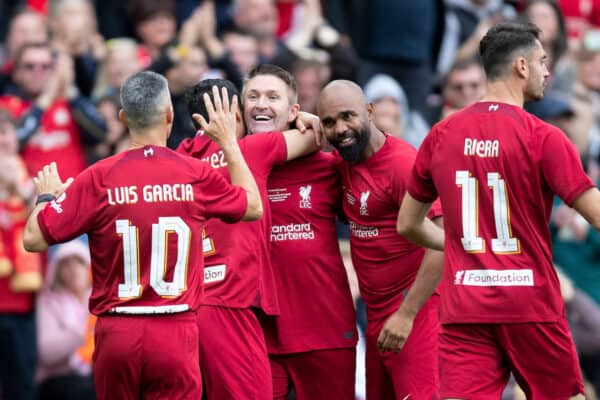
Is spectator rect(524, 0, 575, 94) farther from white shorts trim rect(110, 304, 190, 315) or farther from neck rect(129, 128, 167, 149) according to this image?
white shorts trim rect(110, 304, 190, 315)

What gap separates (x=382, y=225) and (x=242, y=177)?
3.88ft

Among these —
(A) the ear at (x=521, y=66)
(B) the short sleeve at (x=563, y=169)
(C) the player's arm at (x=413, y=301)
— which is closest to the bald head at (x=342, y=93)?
(C) the player's arm at (x=413, y=301)

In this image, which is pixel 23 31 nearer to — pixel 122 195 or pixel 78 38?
pixel 78 38

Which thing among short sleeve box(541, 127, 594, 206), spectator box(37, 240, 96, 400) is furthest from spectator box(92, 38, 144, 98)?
short sleeve box(541, 127, 594, 206)

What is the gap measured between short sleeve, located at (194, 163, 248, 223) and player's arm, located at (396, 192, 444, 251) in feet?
3.23

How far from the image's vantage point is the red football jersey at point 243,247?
9234 mm

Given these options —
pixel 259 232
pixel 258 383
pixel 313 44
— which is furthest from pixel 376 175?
pixel 313 44

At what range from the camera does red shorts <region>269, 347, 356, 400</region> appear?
9680 mm

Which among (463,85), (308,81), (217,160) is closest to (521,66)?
(217,160)

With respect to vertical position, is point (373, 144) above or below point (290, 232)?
above

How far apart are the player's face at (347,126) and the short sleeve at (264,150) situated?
31 cm

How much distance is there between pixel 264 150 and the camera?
938cm

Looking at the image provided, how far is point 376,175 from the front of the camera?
948 cm

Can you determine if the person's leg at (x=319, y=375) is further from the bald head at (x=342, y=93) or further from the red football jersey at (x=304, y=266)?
the bald head at (x=342, y=93)
